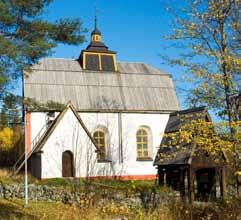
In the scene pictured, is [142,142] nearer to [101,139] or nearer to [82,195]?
[101,139]

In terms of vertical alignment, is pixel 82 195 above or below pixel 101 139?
below

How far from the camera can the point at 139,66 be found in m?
34.2

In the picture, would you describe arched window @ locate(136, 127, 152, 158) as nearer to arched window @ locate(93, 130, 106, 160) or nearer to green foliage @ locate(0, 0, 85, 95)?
arched window @ locate(93, 130, 106, 160)

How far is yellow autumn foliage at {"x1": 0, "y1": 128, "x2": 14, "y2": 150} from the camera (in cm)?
3659

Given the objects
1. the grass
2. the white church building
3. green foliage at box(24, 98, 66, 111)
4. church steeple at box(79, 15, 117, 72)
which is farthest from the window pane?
green foliage at box(24, 98, 66, 111)

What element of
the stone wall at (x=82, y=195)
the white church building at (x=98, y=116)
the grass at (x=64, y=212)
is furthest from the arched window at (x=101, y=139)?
the grass at (x=64, y=212)

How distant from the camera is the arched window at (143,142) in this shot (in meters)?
30.8

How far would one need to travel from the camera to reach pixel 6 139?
36969 mm

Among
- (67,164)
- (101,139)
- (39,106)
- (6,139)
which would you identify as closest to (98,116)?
(101,139)

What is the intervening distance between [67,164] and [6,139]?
12931 millimetres

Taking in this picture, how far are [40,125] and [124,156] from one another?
641cm

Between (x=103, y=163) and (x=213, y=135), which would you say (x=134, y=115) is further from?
(x=213, y=135)

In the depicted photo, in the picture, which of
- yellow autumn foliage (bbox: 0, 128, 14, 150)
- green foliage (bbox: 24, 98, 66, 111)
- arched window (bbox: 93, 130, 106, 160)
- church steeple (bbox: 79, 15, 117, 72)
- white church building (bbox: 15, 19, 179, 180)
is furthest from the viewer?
yellow autumn foliage (bbox: 0, 128, 14, 150)

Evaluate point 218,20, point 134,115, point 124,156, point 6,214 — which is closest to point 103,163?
point 124,156
